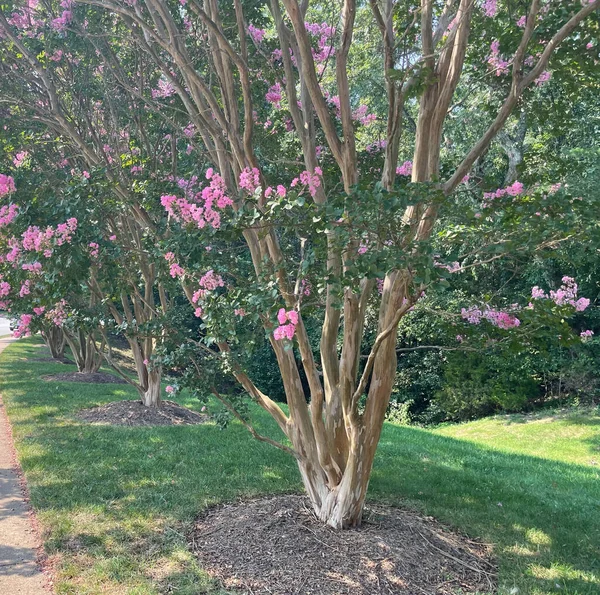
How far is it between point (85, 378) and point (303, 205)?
10315 mm

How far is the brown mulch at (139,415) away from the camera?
7391mm

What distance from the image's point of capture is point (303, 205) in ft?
8.92

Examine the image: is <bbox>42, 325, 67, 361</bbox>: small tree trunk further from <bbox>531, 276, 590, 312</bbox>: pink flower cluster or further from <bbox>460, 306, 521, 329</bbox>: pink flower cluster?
<bbox>531, 276, 590, 312</bbox>: pink flower cluster

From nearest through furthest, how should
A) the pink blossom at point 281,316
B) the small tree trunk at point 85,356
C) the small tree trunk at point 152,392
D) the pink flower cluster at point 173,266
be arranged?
the pink blossom at point 281,316 → the pink flower cluster at point 173,266 → the small tree trunk at point 152,392 → the small tree trunk at point 85,356

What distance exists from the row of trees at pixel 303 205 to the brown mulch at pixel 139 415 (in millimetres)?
1884

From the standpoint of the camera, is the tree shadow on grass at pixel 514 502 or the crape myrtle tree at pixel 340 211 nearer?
the crape myrtle tree at pixel 340 211

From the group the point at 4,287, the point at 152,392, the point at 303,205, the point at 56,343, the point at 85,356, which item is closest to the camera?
the point at 303,205

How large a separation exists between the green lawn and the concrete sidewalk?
111 mm

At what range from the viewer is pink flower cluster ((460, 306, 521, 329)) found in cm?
360

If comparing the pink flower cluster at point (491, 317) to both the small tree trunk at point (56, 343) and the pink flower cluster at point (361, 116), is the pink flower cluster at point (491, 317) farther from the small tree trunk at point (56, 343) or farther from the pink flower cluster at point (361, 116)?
the small tree trunk at point (56, 343)

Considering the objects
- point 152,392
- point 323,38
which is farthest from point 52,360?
point 323,38

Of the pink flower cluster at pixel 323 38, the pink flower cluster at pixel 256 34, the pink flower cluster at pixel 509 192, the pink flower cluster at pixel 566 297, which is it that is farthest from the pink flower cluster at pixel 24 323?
the pink flower cluster at pixel 566 297

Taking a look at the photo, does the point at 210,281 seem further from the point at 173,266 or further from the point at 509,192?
the point at 509,192

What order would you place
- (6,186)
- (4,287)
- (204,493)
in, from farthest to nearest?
(4,287), (204,493), (6,186)
